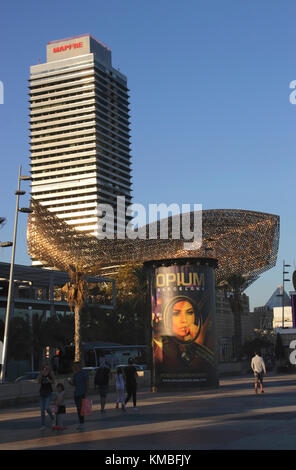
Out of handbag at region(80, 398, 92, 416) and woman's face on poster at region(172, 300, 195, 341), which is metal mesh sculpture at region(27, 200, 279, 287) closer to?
woman's face on poster at region(172, 300, 195, 341)

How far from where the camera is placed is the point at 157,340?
2820 centimetres

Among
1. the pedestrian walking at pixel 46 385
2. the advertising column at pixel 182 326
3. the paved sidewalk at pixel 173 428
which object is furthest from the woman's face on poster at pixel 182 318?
the pedestrian walking at pixel 46 385

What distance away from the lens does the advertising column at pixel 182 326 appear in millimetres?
27828

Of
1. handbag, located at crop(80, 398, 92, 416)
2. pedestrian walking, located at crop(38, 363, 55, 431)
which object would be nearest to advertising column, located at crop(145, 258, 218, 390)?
handbag, located at crop(80, 398, 92, 416)

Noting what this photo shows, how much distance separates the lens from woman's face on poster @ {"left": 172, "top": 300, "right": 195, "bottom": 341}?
2789 centimetres

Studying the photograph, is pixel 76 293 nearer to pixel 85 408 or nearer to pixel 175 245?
pixel 85 408

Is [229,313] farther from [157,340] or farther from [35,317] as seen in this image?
[157,340]

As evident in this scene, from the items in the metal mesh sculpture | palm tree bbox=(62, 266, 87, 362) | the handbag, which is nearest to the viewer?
the handbag

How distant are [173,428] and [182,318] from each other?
13480mm

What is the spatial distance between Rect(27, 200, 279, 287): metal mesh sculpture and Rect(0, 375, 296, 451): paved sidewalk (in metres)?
64.6

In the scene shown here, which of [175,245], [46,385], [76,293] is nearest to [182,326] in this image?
[46,385]
